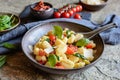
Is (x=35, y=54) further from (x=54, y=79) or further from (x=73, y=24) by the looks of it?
(x=73, y=24)

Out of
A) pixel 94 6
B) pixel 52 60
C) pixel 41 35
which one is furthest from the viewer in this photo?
pixel 94 6

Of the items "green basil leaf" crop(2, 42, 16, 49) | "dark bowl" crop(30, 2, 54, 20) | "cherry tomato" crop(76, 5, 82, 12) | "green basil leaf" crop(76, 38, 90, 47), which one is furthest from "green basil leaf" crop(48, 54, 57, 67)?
"cherry tomato" crop(76, 5, 82, 12)

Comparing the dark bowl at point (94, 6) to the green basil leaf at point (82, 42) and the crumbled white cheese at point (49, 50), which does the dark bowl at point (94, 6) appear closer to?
the green basil leaf at point (82, 42)

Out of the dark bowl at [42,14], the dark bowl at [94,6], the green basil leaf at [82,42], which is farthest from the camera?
the dark bowl at [94,6]

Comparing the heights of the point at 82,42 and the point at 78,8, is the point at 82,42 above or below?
above

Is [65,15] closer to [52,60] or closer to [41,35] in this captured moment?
[41,35]

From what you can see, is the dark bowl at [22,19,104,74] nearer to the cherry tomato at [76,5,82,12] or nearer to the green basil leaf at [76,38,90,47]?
the green basil leaf at [76,38,90,47]

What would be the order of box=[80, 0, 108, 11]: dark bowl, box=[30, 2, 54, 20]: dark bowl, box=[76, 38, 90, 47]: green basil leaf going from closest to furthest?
box=[76, 38, 90, 47]: green basil leaf < box=[30, 2, 54, 20]: dark bowl < box=[80, 0, 108, 11]: dark bowl

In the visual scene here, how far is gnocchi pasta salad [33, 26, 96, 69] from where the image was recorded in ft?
3.29

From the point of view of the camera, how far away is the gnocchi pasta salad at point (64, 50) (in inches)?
39.5

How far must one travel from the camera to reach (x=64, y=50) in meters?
1.04

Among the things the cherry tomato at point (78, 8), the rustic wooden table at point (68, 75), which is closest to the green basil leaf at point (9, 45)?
the rustic wooden table at point (68, 75)

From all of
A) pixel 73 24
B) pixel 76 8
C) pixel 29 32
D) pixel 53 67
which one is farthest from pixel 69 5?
pixel 53 67

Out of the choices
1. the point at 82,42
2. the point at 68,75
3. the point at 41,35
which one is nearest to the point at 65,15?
the point at 41,35
